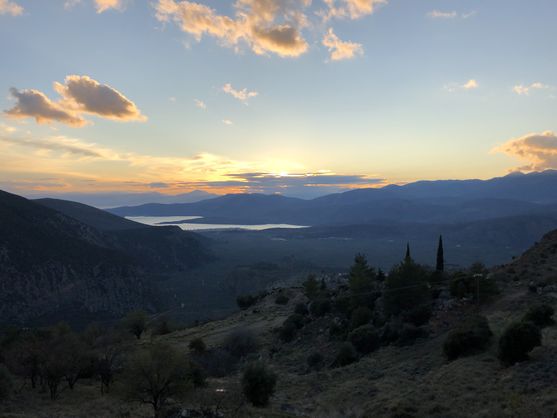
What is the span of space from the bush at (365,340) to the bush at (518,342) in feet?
46.8

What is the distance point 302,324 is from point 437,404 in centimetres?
3081

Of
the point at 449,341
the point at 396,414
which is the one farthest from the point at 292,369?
the point at 396,414

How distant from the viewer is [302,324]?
169 ft

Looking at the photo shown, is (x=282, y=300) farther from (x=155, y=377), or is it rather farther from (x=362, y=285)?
(x=155, y=377)

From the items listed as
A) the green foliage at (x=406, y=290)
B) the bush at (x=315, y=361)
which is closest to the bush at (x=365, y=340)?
the bush at (x=315, y=361)

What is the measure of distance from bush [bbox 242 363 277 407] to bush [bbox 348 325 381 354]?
13.0 m

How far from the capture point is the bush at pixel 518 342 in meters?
24.4

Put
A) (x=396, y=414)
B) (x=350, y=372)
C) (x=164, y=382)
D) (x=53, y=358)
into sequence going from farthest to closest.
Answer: (x=53, y=358) → (x=350, y=372) → (x=164, y=382) → (x=396, y=414)

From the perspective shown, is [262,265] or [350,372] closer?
[350,372]

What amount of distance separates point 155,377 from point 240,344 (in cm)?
2226

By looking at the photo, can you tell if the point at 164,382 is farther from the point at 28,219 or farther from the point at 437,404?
the point at 28,219

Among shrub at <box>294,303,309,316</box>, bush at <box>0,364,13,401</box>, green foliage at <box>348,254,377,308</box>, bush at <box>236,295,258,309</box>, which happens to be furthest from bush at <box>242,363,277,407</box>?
bush at <box>236,295,258,309</box>

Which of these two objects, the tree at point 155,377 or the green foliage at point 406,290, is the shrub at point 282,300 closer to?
the green foliage at point 406,290

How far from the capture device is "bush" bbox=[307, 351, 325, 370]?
38438mm
